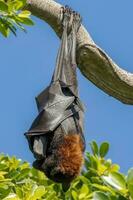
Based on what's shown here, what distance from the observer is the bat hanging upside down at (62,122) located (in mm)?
4473

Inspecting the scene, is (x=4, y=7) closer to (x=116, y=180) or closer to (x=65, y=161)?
(x=65, y=161)

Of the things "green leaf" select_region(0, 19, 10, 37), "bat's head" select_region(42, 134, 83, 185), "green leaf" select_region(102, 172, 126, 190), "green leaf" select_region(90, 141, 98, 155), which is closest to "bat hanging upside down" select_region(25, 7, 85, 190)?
"bat's head" select_region(42, 134, 83, 185)

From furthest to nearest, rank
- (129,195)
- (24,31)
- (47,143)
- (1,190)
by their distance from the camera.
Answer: (47,143), (24,31), (1,190), (129,195)

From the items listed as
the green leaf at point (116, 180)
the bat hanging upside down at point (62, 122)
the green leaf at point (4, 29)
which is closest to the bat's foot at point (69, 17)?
the bat hanging upside down at point (62, 122)

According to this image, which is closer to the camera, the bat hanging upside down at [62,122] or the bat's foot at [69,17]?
the bat's foot at [69,17]

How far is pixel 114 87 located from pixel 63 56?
1232mm

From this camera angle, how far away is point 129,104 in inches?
172

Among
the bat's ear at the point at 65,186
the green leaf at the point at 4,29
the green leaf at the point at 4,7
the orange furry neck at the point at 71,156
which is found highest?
the green leaf at the point at 4,7

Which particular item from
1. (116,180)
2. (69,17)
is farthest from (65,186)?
(116,180)

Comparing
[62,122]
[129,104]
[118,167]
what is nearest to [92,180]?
[118,167]

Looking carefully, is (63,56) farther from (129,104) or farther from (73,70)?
(129,104)

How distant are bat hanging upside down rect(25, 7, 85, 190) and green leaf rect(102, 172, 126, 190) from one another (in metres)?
2.07

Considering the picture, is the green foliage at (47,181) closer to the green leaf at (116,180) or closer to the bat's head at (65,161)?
the bat's head at (65,161)

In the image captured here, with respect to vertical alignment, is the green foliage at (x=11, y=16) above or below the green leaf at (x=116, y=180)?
above
